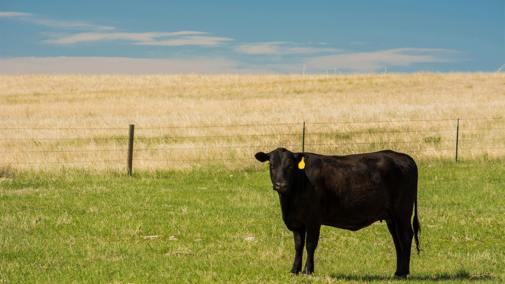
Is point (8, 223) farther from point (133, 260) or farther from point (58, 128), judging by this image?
point (58, 128)

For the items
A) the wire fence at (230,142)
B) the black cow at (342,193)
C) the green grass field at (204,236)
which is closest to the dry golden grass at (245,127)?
the wire fence at (230,142)

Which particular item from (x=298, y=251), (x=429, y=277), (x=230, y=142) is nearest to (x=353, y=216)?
(x=298, y=251)

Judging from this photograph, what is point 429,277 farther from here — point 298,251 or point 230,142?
point 230,142

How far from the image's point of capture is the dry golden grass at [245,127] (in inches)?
704

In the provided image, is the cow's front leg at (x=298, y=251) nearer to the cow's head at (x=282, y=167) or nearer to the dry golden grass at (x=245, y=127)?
the cow's head at (x=282, y=167)

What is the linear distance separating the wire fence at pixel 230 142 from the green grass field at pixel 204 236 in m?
2.83

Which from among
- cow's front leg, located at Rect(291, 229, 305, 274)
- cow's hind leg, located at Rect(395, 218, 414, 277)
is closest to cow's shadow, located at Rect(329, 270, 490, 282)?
cow's hind leg, located at Rect(395, 218, 414, 277)

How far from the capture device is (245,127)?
22.8 m

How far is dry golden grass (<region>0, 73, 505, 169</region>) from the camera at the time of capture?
17891mm

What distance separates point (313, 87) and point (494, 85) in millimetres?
16677

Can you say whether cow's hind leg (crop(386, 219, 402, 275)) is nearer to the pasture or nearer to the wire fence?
the pasture

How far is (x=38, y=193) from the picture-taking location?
1255 centimetres

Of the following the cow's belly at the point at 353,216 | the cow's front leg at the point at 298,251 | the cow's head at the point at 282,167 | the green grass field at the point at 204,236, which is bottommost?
the green grass field at the point at 204,236

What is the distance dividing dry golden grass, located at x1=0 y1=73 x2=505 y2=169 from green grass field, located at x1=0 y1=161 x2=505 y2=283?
12.2ft
